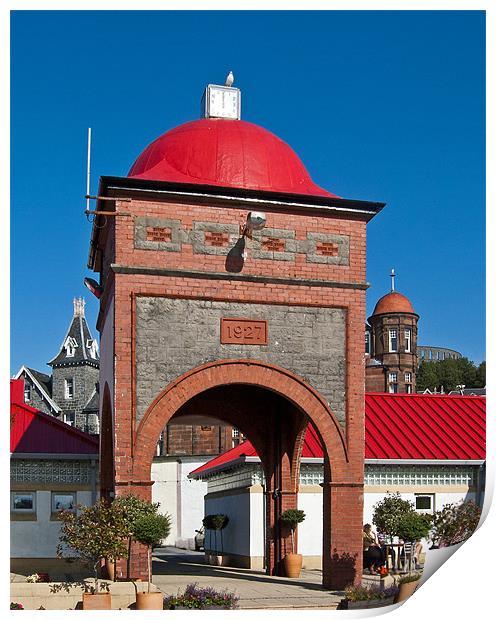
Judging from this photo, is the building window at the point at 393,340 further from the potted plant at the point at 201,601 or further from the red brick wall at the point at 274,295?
the potted plant at the point at 201,601

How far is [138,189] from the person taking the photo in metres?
17.2

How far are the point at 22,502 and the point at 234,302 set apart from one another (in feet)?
37.5

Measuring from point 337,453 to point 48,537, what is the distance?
35.9 ft

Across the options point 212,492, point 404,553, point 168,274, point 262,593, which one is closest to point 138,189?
point 168,274

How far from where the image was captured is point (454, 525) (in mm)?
16484

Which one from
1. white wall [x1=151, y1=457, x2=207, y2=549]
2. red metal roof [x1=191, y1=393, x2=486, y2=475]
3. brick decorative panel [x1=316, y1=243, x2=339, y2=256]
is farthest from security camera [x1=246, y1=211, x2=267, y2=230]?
white wall [x1=151, y1=457, x2=207, y2=549]

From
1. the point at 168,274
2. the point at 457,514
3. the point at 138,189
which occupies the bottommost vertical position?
the point at 457,514

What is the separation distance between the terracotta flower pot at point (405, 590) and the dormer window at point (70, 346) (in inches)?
2166

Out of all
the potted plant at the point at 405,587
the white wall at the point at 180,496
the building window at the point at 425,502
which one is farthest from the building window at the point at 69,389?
the potted plant at the point at 405,587

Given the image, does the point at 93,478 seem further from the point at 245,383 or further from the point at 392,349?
the point at 392,349

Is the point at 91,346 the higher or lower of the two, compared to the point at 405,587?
higher

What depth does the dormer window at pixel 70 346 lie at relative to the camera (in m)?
68.4

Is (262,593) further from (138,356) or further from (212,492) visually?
(212,492)

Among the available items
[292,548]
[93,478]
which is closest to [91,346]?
[93,478]
